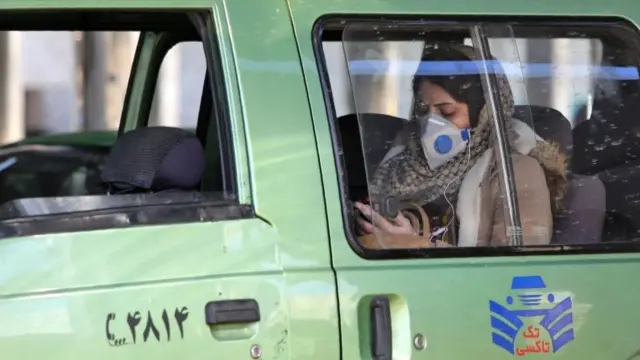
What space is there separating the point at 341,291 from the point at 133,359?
0.54 m

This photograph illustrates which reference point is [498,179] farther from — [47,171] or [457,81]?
[47,171]

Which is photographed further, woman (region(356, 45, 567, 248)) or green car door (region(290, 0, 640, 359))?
woman (region(356, 45, 567, 248))

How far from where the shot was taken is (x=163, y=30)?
4145 millimetres

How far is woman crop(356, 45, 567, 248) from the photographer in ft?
10.1

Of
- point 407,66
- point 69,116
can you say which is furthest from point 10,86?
point 407,66

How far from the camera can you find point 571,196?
3266 millimetres

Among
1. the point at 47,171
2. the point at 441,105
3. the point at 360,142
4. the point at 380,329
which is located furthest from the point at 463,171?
the point at 47,171

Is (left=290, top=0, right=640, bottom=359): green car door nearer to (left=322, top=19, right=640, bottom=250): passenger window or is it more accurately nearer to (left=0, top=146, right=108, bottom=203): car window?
(left=322, top=19, right=640, bottom=250): passenger window

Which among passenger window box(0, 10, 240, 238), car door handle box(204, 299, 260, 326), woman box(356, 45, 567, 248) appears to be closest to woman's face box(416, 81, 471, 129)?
woman box(356, 45, 567, 248)

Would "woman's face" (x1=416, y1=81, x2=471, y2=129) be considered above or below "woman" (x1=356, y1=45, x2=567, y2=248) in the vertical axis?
above

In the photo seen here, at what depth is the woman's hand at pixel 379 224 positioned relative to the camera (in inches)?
116

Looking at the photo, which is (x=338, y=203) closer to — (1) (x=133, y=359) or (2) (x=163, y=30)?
(1) (x=133, y=359)

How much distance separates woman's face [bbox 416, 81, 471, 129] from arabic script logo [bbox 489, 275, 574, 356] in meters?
0.52

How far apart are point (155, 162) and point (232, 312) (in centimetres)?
56
